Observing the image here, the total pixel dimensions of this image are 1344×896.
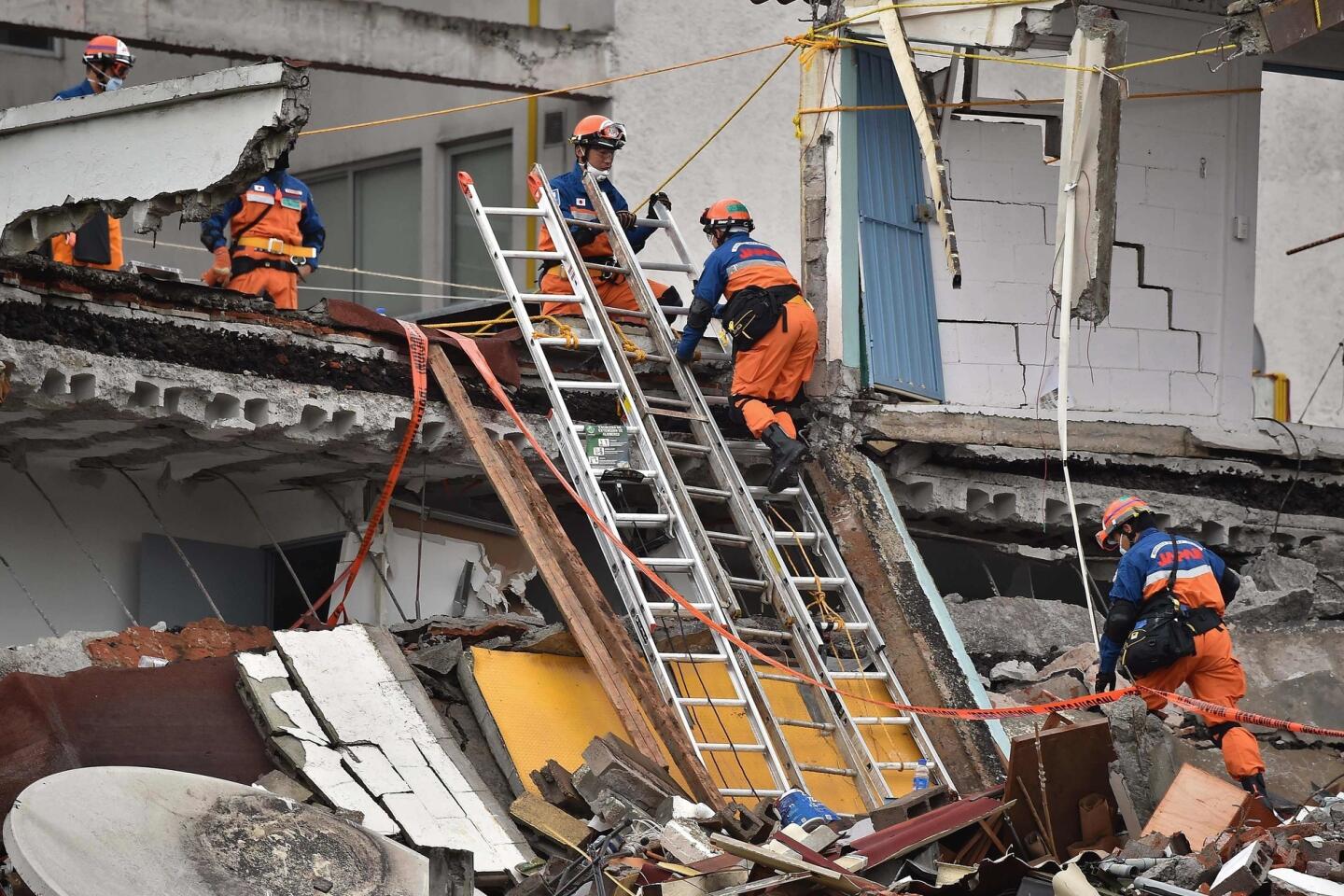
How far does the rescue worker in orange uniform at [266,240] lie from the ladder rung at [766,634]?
412cm

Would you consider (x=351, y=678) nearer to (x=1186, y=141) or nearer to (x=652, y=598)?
(x=652, y=598)

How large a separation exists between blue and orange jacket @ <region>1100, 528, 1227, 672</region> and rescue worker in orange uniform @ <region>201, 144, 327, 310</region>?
5782 millimetres

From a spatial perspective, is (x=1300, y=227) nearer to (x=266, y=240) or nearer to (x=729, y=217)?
(x=729, y=217)

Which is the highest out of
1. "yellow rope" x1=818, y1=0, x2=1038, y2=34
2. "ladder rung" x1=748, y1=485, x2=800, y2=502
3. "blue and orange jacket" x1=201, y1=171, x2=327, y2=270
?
"yellow rope" x1=818, y1=0, x2=1038, y2=34

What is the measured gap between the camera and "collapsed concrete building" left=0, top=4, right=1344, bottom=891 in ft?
36.6

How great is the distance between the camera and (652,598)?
12922mm

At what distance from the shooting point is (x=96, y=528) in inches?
498

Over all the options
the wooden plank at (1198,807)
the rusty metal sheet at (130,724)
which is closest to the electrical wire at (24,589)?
the rusty metal sheet at (130,724)

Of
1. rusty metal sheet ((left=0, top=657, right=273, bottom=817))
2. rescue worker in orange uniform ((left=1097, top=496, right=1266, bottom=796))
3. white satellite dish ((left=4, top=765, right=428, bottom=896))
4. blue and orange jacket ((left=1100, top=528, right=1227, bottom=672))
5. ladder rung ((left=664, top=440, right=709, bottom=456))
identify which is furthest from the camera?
ladder rung ((left=664, top=440, right=709, bottom=456))

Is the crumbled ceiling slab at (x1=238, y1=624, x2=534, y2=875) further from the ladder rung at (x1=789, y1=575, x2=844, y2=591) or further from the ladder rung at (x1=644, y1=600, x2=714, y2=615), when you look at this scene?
the ladder rung at (x1=789, y1=575, x2=844, y2=591)

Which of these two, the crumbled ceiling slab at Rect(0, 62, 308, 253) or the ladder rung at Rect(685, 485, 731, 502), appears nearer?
the crumbled ceiling slab at Rect(0, 62, 308, 253)

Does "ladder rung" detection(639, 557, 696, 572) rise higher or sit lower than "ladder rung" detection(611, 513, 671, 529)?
lower

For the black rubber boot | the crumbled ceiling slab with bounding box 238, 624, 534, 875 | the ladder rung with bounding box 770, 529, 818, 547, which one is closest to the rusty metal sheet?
the crumbled ceiling slab with bounding box 238, 624, 534, 875

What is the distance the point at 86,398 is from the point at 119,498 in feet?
7.06
